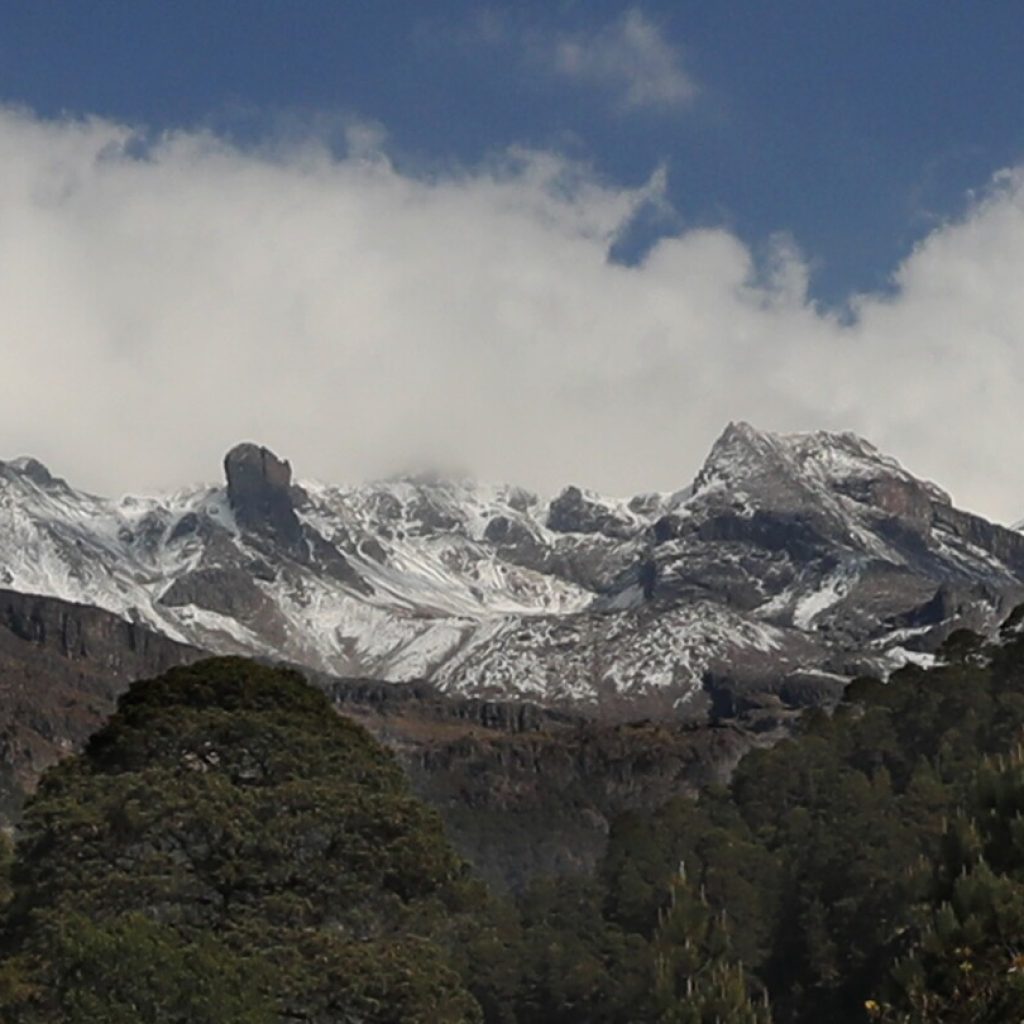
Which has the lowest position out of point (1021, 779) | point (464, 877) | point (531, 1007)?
point (531, 1007)

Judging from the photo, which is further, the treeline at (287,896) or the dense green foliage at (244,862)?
the dense green foliage at (244,862)

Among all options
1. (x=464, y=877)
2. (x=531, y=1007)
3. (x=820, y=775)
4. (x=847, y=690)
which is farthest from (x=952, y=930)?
(x=847, y=690)

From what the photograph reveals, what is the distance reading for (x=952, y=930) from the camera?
A: 5016cm

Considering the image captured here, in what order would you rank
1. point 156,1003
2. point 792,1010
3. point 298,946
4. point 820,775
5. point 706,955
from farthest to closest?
1. point 820,775
2. point 792,1010
3. point 706,955
4. point 298,946
5. point 156,1003

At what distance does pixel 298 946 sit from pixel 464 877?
835 centimetres

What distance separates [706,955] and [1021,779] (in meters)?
19.7

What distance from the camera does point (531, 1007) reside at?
83.8 m

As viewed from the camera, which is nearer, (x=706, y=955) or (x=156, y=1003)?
(x=156, y=1003)

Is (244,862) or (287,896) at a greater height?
(244,862)

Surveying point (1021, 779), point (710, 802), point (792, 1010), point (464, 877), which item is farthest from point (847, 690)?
point (464, 877)

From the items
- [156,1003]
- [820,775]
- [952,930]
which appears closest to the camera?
[156,1003]

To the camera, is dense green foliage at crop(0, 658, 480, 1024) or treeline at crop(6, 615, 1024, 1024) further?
dense green foliage at crop(0, 658, 480, 1024)

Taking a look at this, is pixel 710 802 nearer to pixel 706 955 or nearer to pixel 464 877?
pixel 706 955

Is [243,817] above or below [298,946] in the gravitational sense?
above
